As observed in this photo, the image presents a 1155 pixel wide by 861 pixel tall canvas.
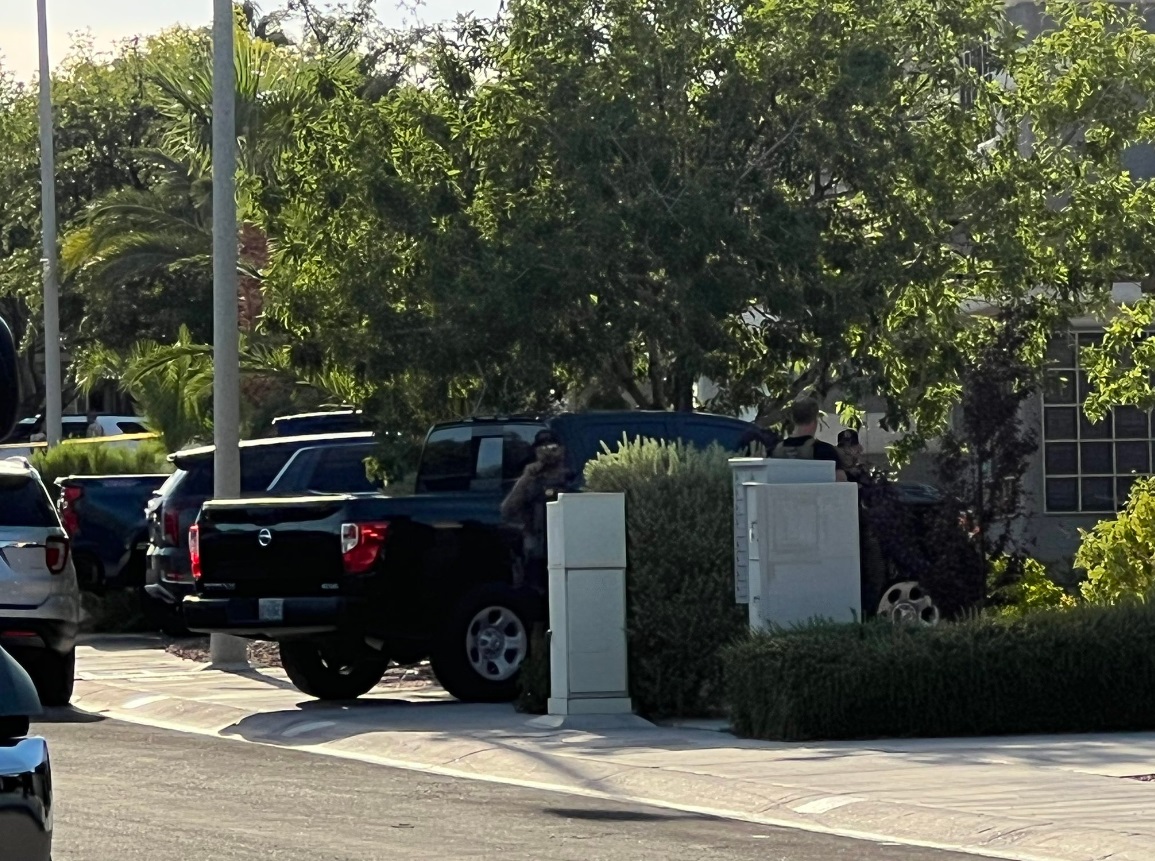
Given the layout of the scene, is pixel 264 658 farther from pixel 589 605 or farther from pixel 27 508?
pixel 589 605

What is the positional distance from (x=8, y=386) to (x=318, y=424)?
19353 millimetres

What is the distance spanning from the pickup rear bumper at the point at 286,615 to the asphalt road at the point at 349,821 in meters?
2.35

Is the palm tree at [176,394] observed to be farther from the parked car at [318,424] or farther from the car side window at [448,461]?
the car side window at [448,461]

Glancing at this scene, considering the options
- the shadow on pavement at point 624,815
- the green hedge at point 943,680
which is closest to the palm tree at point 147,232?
the green hedge at point 943,680

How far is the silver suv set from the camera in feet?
52.4

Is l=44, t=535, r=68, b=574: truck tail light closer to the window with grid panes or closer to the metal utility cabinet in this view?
the metal utility cabinet

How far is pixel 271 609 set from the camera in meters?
15.4

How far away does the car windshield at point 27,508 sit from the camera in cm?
1627

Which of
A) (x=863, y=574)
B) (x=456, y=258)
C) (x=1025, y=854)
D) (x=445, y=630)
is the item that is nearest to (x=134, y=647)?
(x=456, y=258)

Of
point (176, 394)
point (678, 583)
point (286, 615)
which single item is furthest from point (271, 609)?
point (176, 394)

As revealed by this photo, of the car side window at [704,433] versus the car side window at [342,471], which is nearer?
the car side window at [704,433]

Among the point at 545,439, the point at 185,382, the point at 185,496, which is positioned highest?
the point at 185,382

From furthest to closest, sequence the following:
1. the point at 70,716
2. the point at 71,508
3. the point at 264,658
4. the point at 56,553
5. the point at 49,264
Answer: the point at 49,264 < the point at 71,508 < the point at 264,658 < the point at 56,553 < the point at 70,716

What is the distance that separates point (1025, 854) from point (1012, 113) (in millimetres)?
12433
